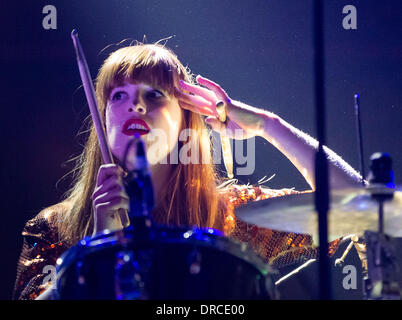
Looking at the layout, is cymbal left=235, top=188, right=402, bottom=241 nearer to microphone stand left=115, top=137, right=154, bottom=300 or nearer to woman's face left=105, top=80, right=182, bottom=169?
microphone stand left=115, top=137, right=154, bottom=300

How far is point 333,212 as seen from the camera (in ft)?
3.16

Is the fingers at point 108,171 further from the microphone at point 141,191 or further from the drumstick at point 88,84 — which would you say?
the microphone at point 141,191

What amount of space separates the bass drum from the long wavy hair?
0.84 m

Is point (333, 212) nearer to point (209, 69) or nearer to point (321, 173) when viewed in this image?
point (321, 173)

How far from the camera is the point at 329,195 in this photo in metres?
0.86

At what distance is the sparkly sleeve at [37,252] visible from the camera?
170 cm

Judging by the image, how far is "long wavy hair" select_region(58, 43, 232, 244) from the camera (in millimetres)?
1646

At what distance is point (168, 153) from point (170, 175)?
0.33 ft

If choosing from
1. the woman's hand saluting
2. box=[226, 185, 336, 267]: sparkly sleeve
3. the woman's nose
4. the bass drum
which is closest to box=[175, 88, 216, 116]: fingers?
the woman's hand saluting

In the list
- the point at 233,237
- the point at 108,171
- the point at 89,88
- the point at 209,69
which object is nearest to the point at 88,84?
the point at 89,88

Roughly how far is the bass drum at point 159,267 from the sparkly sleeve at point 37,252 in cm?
89

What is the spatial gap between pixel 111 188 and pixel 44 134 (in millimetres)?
1042

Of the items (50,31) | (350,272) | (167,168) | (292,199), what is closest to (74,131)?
(50,31)

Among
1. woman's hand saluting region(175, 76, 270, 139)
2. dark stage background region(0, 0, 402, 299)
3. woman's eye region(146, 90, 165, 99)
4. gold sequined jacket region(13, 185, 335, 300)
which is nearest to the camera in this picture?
woman's hand saluting region(175, 76, 270, 139)
